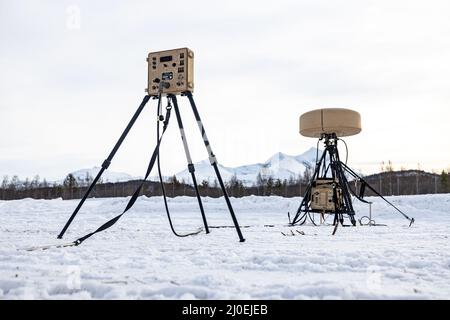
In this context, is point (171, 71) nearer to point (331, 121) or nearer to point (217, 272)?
point (217, 272)

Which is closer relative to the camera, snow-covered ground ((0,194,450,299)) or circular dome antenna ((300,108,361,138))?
snow-covered ground ((0,194,450,299))

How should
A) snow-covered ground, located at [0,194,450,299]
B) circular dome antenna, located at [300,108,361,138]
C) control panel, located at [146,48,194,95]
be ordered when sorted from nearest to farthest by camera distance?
snow-covered ground, located at [0,194,450,299] < control panel, located at [146,48,194,95] < circular dome antenna, located at [300,108,361,138]

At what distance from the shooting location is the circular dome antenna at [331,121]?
22.8ft

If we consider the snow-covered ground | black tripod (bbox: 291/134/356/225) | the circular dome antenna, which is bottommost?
the snow-covered ground

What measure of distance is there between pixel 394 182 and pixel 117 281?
32802 millimetres

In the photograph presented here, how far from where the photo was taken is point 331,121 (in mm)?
6945

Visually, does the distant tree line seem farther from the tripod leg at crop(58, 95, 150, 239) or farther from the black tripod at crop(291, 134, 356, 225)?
the tripod leg at crop(58, 95, 150, 239)

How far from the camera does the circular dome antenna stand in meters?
6.95

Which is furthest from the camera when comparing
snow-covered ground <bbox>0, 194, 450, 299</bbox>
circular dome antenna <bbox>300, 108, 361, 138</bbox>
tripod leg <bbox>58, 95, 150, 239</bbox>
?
circular dome antenna <bbox>300, 108, 361, 138</bbox>

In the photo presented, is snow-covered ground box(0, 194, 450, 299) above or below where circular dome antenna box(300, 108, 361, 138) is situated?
below

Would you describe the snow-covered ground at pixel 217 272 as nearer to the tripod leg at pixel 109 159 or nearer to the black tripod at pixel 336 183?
the tripod leg at pixel 109 159

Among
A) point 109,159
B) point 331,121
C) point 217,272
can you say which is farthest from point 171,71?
point 331,121

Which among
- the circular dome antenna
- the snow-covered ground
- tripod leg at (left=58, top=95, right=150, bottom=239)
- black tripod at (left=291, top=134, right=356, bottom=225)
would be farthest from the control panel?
black tripod at (left=291, top=134, right=356, bottom=225)
